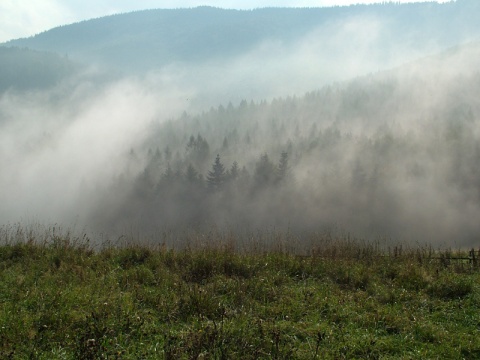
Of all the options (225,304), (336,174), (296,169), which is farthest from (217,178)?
(225,304)

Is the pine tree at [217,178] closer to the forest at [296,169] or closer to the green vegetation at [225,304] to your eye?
the forest at [296,169]

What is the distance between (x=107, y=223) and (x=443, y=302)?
246ft

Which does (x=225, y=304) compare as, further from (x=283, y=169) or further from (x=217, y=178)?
(x=283, y=169)

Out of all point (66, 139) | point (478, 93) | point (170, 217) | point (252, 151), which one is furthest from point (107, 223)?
point (478, 93)

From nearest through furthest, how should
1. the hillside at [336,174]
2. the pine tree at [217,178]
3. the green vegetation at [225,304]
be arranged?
1. the green vegetation at [225,304]
2. the hillside at [336,174]
3. the pine tree at [217,178]

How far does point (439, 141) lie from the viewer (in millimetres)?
81188

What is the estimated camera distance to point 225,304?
22.3ft

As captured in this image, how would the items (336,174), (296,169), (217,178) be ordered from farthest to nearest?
1. (296,169)
2. (336,174)
3. (217,178)

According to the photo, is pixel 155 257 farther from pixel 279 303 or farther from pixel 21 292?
pixel 279 303

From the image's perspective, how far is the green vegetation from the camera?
5.09 m

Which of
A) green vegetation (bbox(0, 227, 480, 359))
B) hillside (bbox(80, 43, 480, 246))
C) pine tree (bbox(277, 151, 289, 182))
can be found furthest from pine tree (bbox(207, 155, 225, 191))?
green vegetation (bbox(0, 227, 480, 359))

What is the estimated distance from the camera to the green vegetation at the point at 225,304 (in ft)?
16.7


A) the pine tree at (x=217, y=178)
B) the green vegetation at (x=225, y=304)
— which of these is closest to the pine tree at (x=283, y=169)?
the pine tree at (x=217, y=178)

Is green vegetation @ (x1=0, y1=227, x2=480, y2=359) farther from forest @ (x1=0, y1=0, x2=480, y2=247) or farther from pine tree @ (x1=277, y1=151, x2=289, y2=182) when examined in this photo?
pine tree @ (x1=277, y1=151, x2=289, y2=182)
